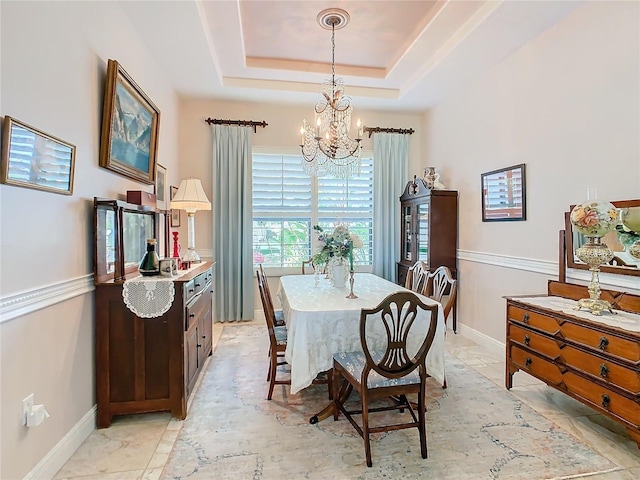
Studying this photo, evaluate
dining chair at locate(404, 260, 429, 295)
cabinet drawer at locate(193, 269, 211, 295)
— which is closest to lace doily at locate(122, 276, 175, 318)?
cabinet drawer at locate(193, 269, 211, 295)

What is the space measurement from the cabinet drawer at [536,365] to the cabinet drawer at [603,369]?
14cm

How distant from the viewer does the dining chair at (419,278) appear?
10.6ft

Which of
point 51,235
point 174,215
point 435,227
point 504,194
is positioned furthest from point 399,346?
point 174,215

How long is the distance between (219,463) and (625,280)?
9.58 ft

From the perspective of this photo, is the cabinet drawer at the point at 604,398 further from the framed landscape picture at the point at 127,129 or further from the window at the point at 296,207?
the framed landscape picture at the point at 127,129

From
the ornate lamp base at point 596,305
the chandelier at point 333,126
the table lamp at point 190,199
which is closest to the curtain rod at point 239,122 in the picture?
the table lamp at point 190,199

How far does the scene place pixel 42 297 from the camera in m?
1.81

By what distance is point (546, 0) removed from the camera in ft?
9.05

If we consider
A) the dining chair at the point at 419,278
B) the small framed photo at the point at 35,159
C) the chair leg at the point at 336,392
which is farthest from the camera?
the dining chair at the point at 419,278

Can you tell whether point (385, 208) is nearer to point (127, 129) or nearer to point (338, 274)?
point (338, 274)

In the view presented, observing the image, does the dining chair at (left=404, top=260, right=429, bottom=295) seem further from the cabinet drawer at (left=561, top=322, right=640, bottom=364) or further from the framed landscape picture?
the framed landscape picture

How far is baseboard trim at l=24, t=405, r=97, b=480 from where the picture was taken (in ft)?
5.89

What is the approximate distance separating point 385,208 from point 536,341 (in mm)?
2921

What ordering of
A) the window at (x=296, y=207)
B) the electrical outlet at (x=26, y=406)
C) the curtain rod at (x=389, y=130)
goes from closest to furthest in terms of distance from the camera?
the electrical outlet at (x=26, y=406) → the window at (x=296, y=207) → the curtain rod at (x=389, y=130)
